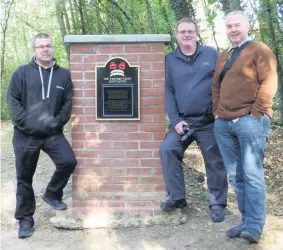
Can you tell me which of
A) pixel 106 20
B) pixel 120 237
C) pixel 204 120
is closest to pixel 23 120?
pixel 120 237

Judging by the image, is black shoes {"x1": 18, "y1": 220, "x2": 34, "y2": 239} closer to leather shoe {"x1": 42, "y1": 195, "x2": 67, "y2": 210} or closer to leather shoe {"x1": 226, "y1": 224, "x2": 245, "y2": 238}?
leather shoe {"x1": 42, "y1": 195, "x2": 67, "y2": 210}

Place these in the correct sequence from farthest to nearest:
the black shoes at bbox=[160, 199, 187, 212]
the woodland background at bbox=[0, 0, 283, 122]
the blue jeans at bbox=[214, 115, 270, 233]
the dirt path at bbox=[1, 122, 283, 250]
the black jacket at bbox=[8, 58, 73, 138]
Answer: the woodland background at bbox=[0, 0, 283, 122] < the black shoes at bbox=[160, 199, 187, 212] < the black jacket at bbox=[8, 58, 73, 138] < the dirt path at bbox=[1, 122, 283, 250] < the blue jeans at bbox=[214, 115, 270, 233]

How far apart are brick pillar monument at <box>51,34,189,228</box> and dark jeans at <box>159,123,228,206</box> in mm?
292

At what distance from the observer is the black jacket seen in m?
4.29

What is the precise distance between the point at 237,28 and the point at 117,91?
1553 millimetres

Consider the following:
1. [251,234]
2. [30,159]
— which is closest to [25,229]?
[30,159]

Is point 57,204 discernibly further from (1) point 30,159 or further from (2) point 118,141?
(2) point 118,141

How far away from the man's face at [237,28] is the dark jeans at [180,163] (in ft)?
3.49

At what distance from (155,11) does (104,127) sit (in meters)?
6.87

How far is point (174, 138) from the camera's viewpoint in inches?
177

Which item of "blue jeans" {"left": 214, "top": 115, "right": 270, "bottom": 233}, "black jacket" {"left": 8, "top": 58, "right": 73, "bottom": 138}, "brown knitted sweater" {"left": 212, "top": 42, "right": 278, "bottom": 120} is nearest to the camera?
"brown knitted sweater" {"left": 212, "top": 42, "right": 278, "bottom": 120}

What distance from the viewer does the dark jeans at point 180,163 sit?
4.47 meters

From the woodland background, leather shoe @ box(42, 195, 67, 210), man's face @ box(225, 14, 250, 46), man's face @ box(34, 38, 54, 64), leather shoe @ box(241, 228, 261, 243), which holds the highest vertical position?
the woodland background

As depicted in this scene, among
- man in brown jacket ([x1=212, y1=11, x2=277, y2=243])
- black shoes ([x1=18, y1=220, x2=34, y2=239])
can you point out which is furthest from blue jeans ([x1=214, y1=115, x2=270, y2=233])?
black shoes ([x1=18, y1=220, x2=34, y2=239])
